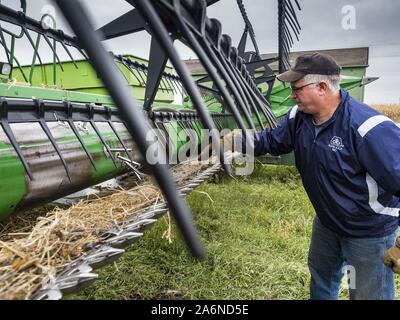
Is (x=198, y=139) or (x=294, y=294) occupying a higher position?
(x=198, y=139)

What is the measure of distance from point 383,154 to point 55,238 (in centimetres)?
127

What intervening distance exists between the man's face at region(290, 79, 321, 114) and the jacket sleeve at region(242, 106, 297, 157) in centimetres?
23

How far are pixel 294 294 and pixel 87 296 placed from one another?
1.20 m

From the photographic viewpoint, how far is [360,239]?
1711 mm

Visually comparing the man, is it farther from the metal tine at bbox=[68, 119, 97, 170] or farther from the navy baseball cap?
the metal tine at bbox=[68, 119, 97, 170]

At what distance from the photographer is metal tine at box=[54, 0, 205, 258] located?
0.53 m

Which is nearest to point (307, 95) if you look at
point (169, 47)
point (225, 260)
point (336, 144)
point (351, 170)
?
point (336, 144)

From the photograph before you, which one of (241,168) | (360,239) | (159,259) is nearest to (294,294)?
(360,239)

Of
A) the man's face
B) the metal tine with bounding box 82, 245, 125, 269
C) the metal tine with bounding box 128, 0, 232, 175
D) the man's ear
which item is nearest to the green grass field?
the man's face

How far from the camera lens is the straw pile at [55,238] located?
0.98 meters

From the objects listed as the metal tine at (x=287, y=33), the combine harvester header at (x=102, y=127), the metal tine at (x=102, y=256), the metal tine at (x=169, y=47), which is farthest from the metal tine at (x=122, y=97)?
the metal tine at (x=287, y=33)

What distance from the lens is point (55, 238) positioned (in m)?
1.27
